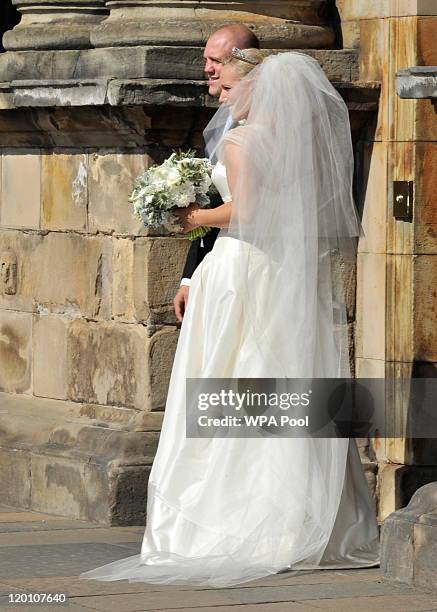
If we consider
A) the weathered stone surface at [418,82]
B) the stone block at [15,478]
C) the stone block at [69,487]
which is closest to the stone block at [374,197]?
the weathered stone surface at [418,82]

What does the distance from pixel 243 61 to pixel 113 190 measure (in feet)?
3.97

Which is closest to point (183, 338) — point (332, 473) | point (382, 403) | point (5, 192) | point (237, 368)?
point (237, 368)

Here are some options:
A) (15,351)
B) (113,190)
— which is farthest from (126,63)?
(15,351)

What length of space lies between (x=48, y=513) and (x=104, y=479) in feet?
1.76

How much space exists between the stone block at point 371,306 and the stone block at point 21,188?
1.59 meters

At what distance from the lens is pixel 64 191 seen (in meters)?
8.28

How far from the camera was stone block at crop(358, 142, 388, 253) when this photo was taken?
7.86m

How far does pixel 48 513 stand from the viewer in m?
8.11

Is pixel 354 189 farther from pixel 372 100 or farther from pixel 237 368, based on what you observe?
pixel 237 368

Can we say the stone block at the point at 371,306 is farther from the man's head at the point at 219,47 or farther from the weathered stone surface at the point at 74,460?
the man's head at the point at 219,47

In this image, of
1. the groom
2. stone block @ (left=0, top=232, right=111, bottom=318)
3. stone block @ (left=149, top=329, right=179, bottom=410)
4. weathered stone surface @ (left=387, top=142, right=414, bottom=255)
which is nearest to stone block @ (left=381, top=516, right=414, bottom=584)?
the groom

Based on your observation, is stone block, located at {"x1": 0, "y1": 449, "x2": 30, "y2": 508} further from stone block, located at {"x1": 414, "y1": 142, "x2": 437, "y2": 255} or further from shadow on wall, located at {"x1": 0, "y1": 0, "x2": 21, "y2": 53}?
shadow on wall, located at {"x1": 0, "y1": 0, "x2": 21, "y2": 53}

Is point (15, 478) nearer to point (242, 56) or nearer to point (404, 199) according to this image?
point (404, 199)

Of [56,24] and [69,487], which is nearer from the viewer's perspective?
[69,487]
